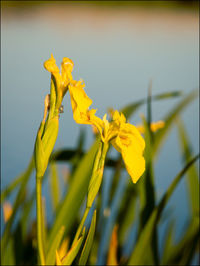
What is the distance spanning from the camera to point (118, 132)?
37 centimetres

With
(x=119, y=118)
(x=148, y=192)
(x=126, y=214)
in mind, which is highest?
(x=119, y=118)

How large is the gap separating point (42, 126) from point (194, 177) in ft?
1.37

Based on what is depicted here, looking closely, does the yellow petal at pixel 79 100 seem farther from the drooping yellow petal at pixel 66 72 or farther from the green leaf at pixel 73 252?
the green leaf at pixel 73 252

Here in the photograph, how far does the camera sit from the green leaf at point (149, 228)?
491 millimetres

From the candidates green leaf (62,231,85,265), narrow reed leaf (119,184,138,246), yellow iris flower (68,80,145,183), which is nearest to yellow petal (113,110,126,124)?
yellow iris flower (68,80,145,183)

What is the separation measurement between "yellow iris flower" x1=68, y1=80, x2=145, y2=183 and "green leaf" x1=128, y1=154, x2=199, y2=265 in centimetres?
15

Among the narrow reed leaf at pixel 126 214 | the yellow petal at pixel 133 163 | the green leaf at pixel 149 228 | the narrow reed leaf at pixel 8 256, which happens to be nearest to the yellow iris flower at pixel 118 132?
the yellow petal at pixel 133 163

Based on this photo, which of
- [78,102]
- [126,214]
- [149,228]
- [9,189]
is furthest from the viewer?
[126,214]

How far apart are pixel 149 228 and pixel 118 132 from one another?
0.59 ft

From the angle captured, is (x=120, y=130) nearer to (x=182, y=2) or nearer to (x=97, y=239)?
(x=97, y=239)

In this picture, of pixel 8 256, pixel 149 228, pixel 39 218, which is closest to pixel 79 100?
pixel 39 218

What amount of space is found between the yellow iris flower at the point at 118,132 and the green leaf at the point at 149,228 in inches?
5.8

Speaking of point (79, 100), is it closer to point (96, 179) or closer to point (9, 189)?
point (96, 179)

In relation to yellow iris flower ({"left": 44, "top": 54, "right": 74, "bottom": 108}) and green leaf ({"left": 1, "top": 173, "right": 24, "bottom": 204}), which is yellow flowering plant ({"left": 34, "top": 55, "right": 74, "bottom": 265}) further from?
green leaf ({"left": 1, "top": 173, "right": 24, "bottom": 204})
